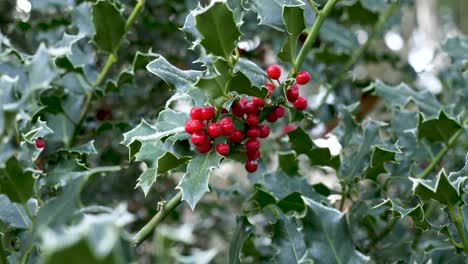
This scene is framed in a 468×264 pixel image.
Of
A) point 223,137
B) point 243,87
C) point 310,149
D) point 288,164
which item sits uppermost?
point 243,87

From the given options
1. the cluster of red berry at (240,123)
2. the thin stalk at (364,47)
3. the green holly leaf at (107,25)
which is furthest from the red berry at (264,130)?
the thin stalk at (364,47)

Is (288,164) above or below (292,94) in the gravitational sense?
below

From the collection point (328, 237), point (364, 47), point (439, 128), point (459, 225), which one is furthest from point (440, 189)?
point (364, 47)

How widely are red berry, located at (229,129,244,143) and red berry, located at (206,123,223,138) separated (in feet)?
0.10

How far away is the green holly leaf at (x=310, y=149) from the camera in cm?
113

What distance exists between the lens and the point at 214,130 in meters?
0.88

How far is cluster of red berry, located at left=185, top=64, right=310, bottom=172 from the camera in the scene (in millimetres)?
882

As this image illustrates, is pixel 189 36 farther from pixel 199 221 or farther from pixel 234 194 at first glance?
pixel 199 221

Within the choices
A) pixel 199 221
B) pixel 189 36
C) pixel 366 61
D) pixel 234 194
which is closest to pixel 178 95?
pixel 189 36

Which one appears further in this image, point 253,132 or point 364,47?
point 364,47

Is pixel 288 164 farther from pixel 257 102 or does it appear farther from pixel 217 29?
pixel 217 29

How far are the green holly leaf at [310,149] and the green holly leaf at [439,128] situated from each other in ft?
0.63

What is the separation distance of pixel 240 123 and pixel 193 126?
3.7 inches

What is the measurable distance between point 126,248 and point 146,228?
1.17 feet
